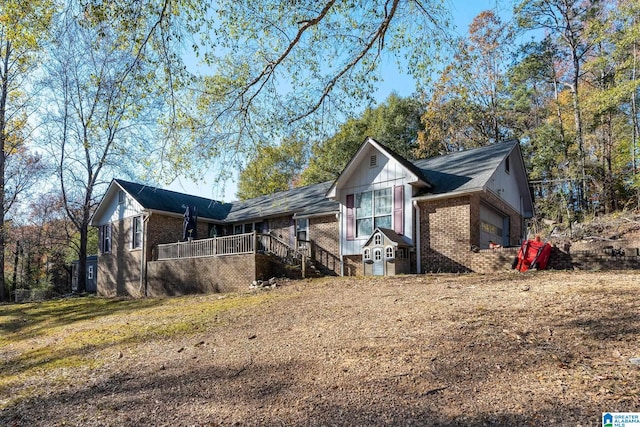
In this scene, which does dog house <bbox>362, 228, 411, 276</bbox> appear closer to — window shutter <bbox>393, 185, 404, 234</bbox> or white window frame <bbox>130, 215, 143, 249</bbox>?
window shutter <bbox>393, 185, 404, 234</bbox>

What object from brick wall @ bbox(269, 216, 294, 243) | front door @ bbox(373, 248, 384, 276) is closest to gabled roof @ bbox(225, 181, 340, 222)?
brick wall @ bbox(269, 216, 294, 243)

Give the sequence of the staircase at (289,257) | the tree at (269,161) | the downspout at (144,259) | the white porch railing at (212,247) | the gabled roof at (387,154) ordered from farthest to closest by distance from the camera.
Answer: the downspout at (144,259) → the staircase at (289,257) → the white porch railing at (212,247) → the gabled roof at (387,154) → the tree at (269,161)

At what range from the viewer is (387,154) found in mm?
14922

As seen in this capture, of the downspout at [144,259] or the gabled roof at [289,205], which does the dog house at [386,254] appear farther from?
the downspout at [144,259]

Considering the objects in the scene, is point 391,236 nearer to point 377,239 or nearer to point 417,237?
point 377,239

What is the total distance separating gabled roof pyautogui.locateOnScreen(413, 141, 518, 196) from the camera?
527 inches

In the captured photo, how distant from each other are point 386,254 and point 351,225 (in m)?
2.54

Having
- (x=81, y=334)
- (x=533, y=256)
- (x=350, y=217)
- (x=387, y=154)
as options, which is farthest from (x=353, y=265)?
(x=81, y=334)

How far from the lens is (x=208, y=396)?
4.66 meters

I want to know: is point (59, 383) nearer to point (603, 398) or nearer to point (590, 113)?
point (603, 398)

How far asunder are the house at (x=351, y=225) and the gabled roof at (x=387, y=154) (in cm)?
4

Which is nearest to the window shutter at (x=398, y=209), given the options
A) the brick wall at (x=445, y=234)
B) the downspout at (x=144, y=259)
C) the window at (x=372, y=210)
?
the window at (x=372, y=210)

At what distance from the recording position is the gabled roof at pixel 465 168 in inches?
527

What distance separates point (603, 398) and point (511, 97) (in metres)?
27.7
